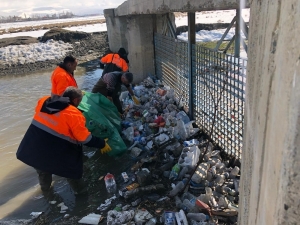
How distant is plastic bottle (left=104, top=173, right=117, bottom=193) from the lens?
13.3ft

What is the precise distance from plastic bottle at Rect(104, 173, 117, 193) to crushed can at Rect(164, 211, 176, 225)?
1093 mm

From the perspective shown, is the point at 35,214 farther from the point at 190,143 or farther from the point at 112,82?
the point at 112,82

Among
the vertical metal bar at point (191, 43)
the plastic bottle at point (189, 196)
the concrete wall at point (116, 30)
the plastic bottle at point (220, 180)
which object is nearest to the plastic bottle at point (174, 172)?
the plastic bottle at point (189, 196)

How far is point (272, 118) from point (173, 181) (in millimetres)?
3165

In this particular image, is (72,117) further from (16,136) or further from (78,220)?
(16,136)

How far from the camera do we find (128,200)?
3.72 m

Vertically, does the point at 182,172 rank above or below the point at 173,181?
above

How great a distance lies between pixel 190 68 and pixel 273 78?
423cm

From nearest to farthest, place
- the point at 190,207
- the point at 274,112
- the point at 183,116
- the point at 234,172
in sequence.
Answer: the point at 274,112
the point at 190,207
the point at 234,172
the point at 183,116

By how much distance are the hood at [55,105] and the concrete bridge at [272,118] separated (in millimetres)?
2551

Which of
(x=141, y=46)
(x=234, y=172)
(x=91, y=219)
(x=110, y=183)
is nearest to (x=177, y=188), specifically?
(x=234, y=172)

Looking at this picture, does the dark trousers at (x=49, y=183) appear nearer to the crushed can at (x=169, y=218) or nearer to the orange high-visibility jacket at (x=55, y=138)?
the orange high-visibility jacket at (x=55, y=138)

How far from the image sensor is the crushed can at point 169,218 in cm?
310

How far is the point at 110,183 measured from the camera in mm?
4090
